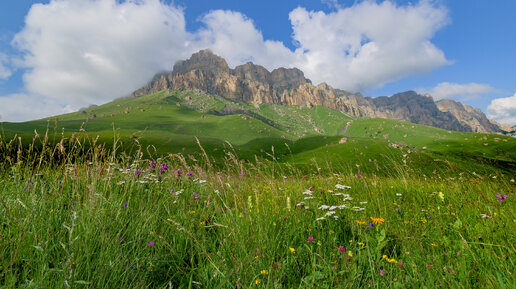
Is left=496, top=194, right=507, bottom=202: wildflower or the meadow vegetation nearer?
the meadow vegetation

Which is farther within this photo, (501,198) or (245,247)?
(501,198)

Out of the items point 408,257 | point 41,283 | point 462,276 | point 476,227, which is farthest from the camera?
point 476,227

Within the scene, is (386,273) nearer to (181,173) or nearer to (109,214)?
(109,214)

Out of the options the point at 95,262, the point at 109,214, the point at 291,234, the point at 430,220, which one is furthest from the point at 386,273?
the point at 109,214

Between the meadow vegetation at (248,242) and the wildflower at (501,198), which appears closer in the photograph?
the meadow vegetation at (248,242)

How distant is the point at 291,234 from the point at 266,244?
1.69ft

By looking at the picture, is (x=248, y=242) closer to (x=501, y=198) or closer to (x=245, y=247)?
(x=245, y=247)

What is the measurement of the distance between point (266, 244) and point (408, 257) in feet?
6.38

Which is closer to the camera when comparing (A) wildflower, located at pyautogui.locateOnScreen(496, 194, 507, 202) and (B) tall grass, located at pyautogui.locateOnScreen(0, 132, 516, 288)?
(B) tall grass, located at pyautogui.locateOnScreen(0, 132, 516, 288)

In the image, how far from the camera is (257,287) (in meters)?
2.47

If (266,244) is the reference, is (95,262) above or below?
above

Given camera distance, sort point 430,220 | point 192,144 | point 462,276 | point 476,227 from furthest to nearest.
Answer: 1. point 192,144
2. point 430,220
3. point 476,227
4. point 462,276

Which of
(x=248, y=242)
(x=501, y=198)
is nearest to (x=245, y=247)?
(x=248, y=242)

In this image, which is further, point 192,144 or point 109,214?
point 192,144
